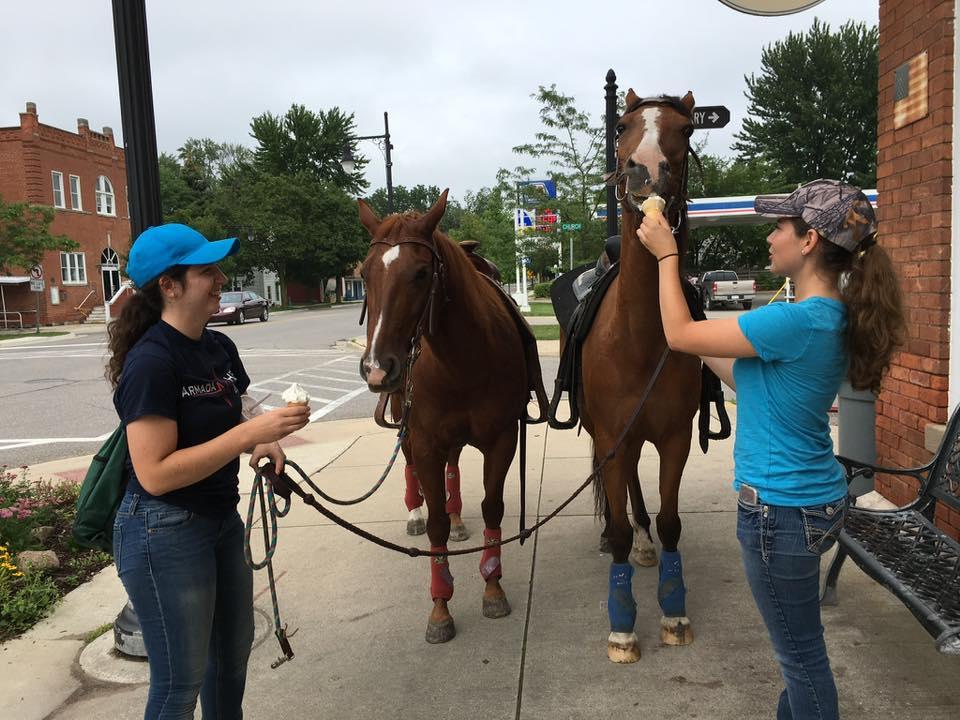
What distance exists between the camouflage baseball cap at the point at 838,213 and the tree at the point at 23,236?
105ft

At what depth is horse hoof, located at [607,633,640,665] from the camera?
3.12m

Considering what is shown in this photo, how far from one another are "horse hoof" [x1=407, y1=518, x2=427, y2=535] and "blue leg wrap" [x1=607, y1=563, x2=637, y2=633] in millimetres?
2136

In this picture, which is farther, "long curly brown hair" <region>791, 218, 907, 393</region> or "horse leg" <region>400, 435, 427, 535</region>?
"horse leg" <region>400, 435, 427, 535</region>

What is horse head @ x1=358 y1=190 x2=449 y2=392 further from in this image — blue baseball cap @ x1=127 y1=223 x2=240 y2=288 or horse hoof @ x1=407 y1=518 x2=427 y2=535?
horse hoof @ x1=407 y1=518 x2=427 y2=535

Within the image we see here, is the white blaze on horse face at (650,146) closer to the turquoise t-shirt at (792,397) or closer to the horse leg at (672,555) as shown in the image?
the turquoise t-shirt at (792,397)

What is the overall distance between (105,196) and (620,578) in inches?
1683

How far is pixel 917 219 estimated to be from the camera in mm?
3895

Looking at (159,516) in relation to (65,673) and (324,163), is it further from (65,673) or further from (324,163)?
(324,163)

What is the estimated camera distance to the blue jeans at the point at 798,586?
74.0 inches

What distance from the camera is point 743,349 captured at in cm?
186

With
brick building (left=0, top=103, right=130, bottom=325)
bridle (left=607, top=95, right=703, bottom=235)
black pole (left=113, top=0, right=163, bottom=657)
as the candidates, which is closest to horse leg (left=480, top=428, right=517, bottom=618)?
bridle (left=607, top=95, right=703, bottom=235)

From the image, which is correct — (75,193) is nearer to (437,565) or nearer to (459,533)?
(459,533)

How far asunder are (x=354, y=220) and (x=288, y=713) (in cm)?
5081

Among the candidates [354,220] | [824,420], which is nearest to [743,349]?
[824,420]
